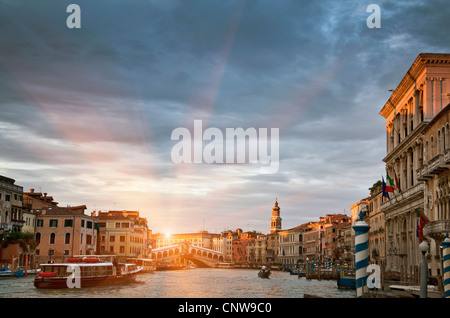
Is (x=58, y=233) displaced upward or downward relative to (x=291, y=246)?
upward

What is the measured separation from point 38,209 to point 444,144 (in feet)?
145

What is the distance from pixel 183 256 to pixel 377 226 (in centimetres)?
5537

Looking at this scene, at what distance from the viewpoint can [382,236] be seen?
4512 centimetres

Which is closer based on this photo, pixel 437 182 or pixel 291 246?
pixel 437 182

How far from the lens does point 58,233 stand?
5541cm

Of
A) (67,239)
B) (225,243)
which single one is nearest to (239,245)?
(225,243)

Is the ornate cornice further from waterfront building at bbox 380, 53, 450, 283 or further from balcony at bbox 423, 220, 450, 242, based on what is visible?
balcony at bbox 423, 220, 450, 242

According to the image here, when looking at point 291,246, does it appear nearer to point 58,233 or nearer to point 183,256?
point 183,256

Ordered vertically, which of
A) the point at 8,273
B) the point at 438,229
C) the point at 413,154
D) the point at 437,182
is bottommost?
the point at 8,273

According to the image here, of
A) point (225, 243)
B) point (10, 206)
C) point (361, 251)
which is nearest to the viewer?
point (361, 251)

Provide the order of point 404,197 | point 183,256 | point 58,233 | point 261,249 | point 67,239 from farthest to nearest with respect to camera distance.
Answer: point 261,249 < point 183,256 < point 67,239 < point 58,233 < point 404,197

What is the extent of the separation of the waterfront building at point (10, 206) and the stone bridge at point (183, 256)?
4929cm

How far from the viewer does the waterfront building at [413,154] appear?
25.4m
